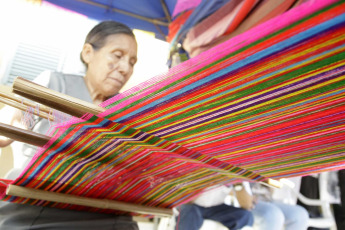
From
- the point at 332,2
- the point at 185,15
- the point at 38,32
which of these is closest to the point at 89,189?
the point at 332,2

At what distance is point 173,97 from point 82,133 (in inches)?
10.4

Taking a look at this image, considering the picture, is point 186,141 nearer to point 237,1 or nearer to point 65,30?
point 237,1

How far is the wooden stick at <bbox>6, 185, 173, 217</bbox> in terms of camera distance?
2.63 feet

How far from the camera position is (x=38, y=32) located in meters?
3.46

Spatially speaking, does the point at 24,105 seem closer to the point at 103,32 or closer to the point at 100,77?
the point at 100,77

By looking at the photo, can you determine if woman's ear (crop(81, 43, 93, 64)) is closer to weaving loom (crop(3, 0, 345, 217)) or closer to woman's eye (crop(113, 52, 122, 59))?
woman's eye (crop(113, 52, 122, 59))

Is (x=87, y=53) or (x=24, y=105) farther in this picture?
(x=87, y=53)

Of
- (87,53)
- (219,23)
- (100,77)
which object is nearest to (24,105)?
(100,77)

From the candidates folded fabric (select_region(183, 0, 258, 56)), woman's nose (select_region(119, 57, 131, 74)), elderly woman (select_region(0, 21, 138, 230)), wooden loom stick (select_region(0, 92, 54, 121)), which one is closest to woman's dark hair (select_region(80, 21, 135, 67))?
elderly woman (select_region(0, 21, 138, 230))

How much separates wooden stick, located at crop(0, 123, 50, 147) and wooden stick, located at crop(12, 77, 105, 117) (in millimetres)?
140

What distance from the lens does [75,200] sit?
89 centimetres

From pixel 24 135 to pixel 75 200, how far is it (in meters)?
0.26

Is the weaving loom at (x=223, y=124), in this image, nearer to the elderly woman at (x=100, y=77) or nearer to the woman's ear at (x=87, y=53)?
the elderly woman at (x=100, y=77)

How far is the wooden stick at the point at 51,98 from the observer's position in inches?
22.9
